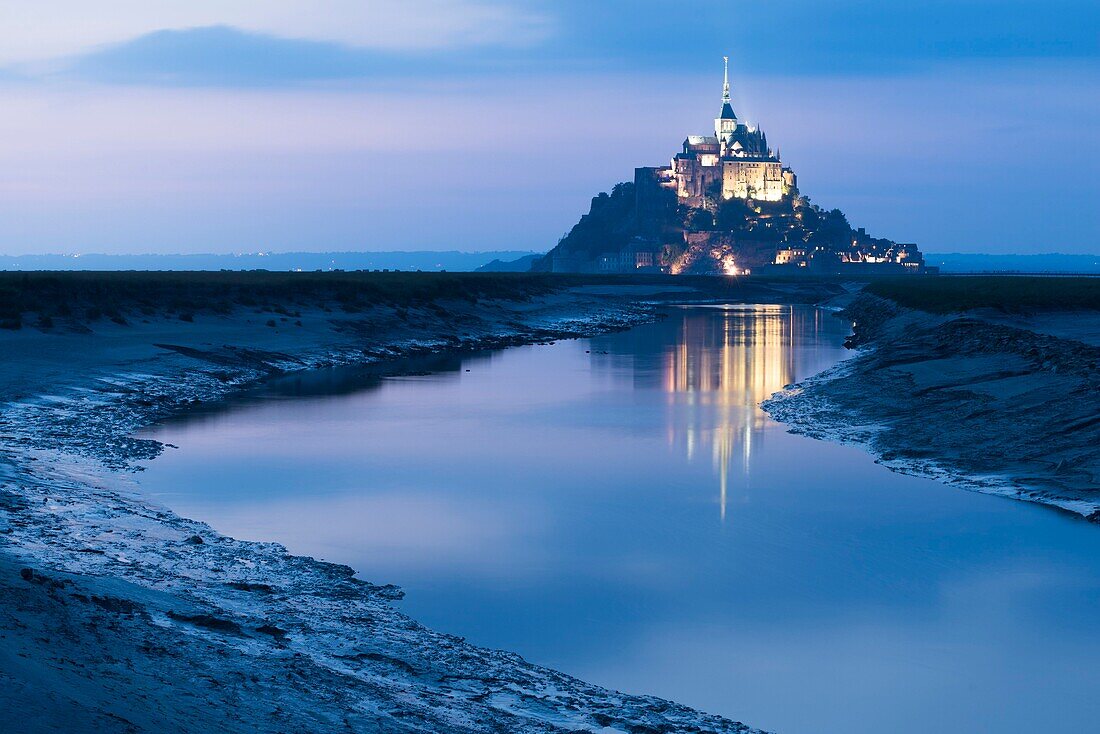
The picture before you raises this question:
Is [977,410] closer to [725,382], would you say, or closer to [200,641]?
[725,382]

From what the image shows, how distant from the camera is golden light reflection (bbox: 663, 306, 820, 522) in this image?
21875mm

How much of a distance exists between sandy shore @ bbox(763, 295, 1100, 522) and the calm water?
2.88 feet

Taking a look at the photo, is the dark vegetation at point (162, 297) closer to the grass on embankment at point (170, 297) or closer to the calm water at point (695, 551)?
the grass on embankment at point (170, 297)

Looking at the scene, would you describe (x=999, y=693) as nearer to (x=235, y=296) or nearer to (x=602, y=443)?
(x=602, y=443)

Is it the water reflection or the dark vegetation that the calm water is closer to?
the water reflection

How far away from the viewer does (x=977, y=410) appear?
2133 centimetres

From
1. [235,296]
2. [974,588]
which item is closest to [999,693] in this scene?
[974,588]

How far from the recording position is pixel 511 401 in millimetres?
29141

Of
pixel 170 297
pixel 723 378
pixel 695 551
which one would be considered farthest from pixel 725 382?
pixel 695 551

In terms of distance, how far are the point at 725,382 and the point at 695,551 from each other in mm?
21793

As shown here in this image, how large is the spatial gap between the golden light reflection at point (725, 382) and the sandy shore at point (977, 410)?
114 cm

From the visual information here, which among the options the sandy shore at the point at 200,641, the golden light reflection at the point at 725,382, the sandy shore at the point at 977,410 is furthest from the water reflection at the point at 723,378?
the sandy shore at the point at 200,641

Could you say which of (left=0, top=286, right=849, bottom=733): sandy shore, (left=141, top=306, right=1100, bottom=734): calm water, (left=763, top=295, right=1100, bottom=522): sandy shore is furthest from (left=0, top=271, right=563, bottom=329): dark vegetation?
(left=763, top=295, right=1100, bottom=522): sandy shore

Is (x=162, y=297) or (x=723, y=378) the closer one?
(x=723, y=378)
